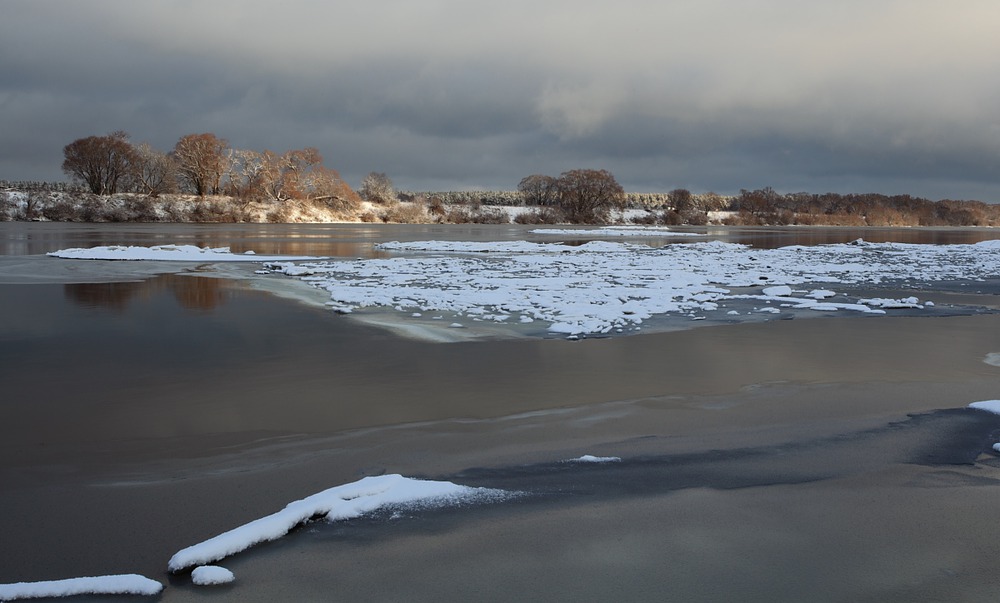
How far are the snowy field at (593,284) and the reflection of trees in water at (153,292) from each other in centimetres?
202

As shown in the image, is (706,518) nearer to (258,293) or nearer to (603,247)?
(258,293)

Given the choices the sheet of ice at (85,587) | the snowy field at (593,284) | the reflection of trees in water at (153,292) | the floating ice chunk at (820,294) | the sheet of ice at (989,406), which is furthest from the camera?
the floating ice chunk at (820,294)

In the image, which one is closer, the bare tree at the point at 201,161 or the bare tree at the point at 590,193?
the bare tree at the point at 201,161

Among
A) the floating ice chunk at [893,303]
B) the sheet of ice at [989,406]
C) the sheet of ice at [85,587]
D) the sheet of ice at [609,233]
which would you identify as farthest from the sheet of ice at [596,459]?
the sheet of ice at [609,233]

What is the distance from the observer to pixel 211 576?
10.2 ft

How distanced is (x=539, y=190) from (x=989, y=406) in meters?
110

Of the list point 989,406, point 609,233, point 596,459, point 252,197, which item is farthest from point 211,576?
point 252,197

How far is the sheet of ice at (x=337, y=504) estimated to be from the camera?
129 inches

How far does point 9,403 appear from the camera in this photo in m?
5.82

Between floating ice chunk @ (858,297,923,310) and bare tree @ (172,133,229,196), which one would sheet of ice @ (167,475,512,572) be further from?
bare tree @ (172,133,229,196)

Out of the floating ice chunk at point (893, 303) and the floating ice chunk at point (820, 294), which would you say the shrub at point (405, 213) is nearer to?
the floating ice chunk at point (820, 294)

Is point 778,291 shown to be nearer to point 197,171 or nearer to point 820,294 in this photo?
point 820,294

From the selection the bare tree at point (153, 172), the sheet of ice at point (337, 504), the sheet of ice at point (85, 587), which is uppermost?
the bare tree at point (153, 172)

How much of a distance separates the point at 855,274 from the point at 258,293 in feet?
51.5
